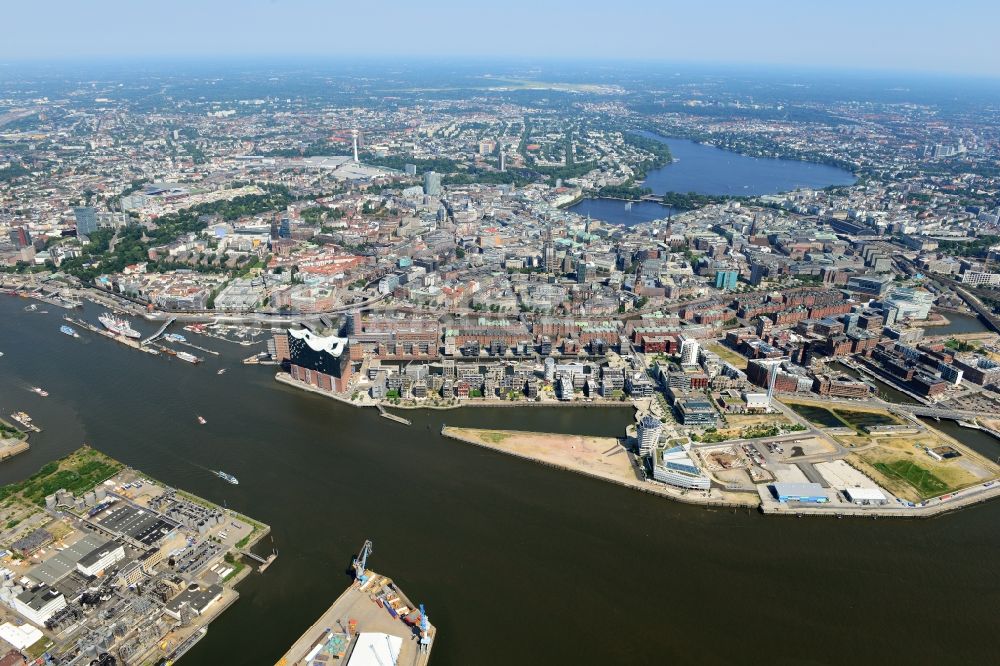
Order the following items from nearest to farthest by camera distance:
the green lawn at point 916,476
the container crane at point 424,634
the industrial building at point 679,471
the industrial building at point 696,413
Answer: the container crane at point 424,634, the industrial building at point 679,471, the green lawn at point 916,476, the industrial building at point 696,413

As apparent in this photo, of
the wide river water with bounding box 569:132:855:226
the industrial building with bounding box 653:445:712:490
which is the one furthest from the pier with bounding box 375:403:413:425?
the wide river water with bounding box 569:132:855:226

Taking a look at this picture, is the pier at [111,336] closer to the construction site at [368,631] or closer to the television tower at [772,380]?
the construction site at [368,631]

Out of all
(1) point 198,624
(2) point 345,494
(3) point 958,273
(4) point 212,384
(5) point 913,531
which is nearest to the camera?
(1) point 198,624

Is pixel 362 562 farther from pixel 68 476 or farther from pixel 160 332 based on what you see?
pixel 160 332

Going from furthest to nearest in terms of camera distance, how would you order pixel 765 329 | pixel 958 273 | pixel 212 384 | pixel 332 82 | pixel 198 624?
1. pixel 332 82
2. pixel 958 273
3. pixel 765 329
4. pixel 212 384
5. pixel 198 624

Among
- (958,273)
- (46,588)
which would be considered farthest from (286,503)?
(958,273)

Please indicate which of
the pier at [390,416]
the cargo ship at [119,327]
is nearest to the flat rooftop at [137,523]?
the pier at [390,416]

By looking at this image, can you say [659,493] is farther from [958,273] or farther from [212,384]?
[958,273]
